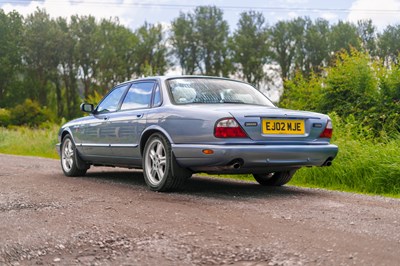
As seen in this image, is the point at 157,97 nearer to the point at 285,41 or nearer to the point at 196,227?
the point at 196,227

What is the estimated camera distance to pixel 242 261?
338 centimetres

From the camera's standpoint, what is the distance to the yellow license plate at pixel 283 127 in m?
6.00

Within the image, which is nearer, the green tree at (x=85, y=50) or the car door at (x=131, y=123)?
the car door at (x=131, y=123)

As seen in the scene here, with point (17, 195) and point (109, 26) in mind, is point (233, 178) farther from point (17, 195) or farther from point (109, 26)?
point (109, 26)

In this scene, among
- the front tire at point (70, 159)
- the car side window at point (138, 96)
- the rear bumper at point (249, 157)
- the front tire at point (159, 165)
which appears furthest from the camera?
the front tire at point (70, 159)

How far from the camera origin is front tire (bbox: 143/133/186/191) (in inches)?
249

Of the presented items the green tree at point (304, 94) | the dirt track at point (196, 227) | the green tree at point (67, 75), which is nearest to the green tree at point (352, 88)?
the green tree at point (304, 94)

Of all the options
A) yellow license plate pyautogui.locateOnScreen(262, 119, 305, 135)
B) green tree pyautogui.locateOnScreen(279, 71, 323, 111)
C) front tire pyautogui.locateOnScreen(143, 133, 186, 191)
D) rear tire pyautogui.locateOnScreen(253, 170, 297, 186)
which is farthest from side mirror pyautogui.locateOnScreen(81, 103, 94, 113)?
green tree pyautogui.locateOnScreen(279, 71, 323, 111)

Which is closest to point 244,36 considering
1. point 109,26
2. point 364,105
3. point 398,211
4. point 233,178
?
point 109,26

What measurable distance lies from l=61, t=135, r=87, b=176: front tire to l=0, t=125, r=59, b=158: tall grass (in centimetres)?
677

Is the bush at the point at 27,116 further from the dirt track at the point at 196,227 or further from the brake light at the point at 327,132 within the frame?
the brake light at the point at 327,132

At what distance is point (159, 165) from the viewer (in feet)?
21.6

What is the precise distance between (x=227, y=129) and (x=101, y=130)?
2776mm

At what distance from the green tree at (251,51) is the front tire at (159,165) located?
50.0m
